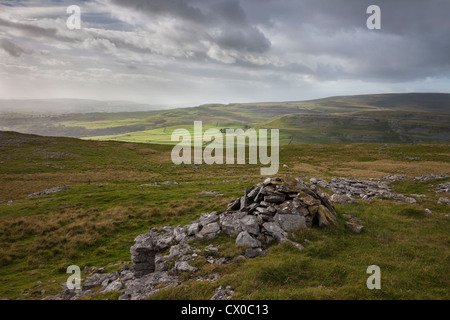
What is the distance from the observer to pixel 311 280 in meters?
11.5

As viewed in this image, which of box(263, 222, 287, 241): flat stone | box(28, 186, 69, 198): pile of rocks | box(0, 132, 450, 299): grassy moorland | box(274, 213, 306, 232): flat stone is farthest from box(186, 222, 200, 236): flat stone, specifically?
box(28, 186, 69, 198): pile of rocks

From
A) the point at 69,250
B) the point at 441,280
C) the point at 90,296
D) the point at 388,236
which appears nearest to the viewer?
the point at 441,280

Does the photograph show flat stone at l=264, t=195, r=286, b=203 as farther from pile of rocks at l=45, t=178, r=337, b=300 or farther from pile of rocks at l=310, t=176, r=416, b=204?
pile of rocks at l=310, t=176, r=416, b=204

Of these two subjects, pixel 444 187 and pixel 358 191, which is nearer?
pixel 358 191

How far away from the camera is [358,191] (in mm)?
30375

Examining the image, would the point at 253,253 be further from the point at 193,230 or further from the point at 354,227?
the point at 354,227

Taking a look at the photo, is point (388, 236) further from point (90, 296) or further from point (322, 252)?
point (90, 296)

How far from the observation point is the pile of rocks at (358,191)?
969 inches

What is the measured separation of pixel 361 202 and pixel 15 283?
3039 cm

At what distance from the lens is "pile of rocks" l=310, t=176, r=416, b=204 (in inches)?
969

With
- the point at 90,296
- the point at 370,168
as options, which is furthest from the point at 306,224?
the point at 370,168

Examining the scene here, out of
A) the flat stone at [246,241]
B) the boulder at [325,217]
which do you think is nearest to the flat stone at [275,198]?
the boulder at [325,217]

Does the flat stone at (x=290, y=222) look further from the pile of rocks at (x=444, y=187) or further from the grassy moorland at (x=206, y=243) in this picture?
the pile of rocks at (x=444, y=187)

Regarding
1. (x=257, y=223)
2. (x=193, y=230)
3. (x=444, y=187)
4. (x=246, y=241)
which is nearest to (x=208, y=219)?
(x=193, y=230)
